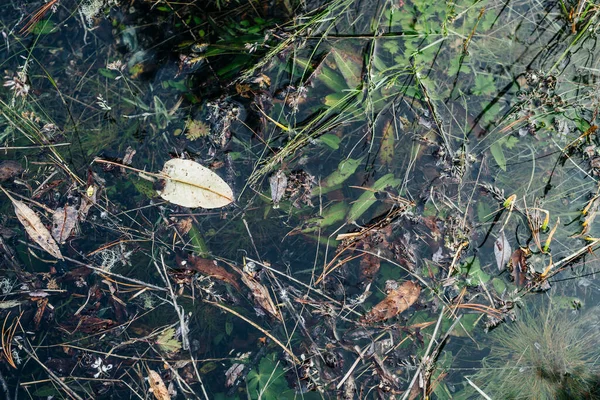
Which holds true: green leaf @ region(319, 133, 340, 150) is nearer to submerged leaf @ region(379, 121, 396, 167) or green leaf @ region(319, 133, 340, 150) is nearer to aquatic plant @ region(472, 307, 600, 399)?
submerged leaf @ region(379, 121, 396, 167)

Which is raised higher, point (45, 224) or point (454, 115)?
point (454, 115)

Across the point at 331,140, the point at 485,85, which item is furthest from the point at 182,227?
the point at 485,85

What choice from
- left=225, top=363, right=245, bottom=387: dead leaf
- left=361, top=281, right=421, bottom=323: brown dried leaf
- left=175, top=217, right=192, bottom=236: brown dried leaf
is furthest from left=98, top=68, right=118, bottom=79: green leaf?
left=361, top=281, right=421, bottom=323: brown dried leaf

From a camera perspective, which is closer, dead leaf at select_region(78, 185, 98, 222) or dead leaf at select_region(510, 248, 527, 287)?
dead leaf at select_region(510, 248, 527, 287)

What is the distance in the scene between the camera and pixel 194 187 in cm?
260

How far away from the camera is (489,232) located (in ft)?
8.65

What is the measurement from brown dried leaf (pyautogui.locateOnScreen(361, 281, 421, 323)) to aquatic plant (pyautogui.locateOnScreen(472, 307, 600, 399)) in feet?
1.53

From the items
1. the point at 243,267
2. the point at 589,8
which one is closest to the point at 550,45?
the point at 589,8

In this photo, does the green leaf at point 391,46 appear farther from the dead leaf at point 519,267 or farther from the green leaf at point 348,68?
the dead leaf at point 519,267

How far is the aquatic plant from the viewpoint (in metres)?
2.51

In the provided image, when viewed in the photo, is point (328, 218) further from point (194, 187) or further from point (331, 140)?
point (194, 187)

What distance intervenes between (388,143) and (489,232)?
0.71 metres

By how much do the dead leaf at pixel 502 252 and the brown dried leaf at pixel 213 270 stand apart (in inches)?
53.7

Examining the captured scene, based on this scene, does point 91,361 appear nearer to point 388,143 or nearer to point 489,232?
point 388,143
